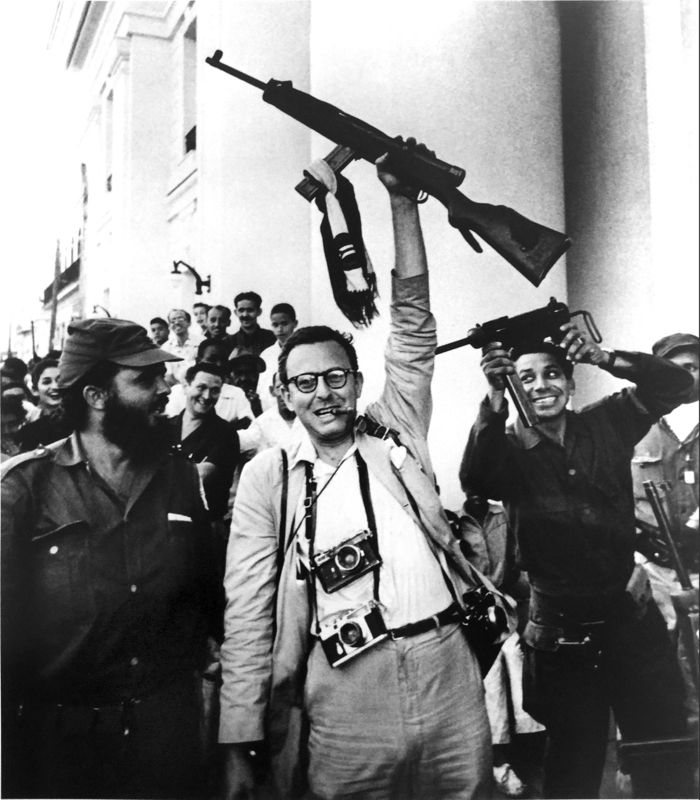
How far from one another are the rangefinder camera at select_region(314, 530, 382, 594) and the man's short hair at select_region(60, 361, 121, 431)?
26.3 inches

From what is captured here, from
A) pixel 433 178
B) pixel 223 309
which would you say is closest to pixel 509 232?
pixel 433 178

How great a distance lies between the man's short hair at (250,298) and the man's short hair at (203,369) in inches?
6.7

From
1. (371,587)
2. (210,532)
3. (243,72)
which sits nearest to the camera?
(371,587)

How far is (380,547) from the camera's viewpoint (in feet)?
5.74

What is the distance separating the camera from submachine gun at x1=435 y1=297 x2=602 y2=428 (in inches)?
77.9

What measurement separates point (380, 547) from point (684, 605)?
86cm

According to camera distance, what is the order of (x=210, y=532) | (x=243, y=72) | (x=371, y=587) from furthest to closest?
(x=243, y=72) < (x=210, y=532) < (x=371, y=587)

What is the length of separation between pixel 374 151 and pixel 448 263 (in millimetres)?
347

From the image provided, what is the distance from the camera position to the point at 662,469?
2016 millimetres

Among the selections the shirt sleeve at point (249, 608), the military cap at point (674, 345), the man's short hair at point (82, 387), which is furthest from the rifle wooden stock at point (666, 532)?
the man's short hair at point (82, 387)

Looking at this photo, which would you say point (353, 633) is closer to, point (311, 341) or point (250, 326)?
point (311, 341)

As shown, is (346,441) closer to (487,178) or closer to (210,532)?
(210,532)

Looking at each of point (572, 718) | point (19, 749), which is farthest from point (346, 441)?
point (19, 749)

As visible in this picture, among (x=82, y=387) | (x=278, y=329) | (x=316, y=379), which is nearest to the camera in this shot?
(x=316, y=379)
